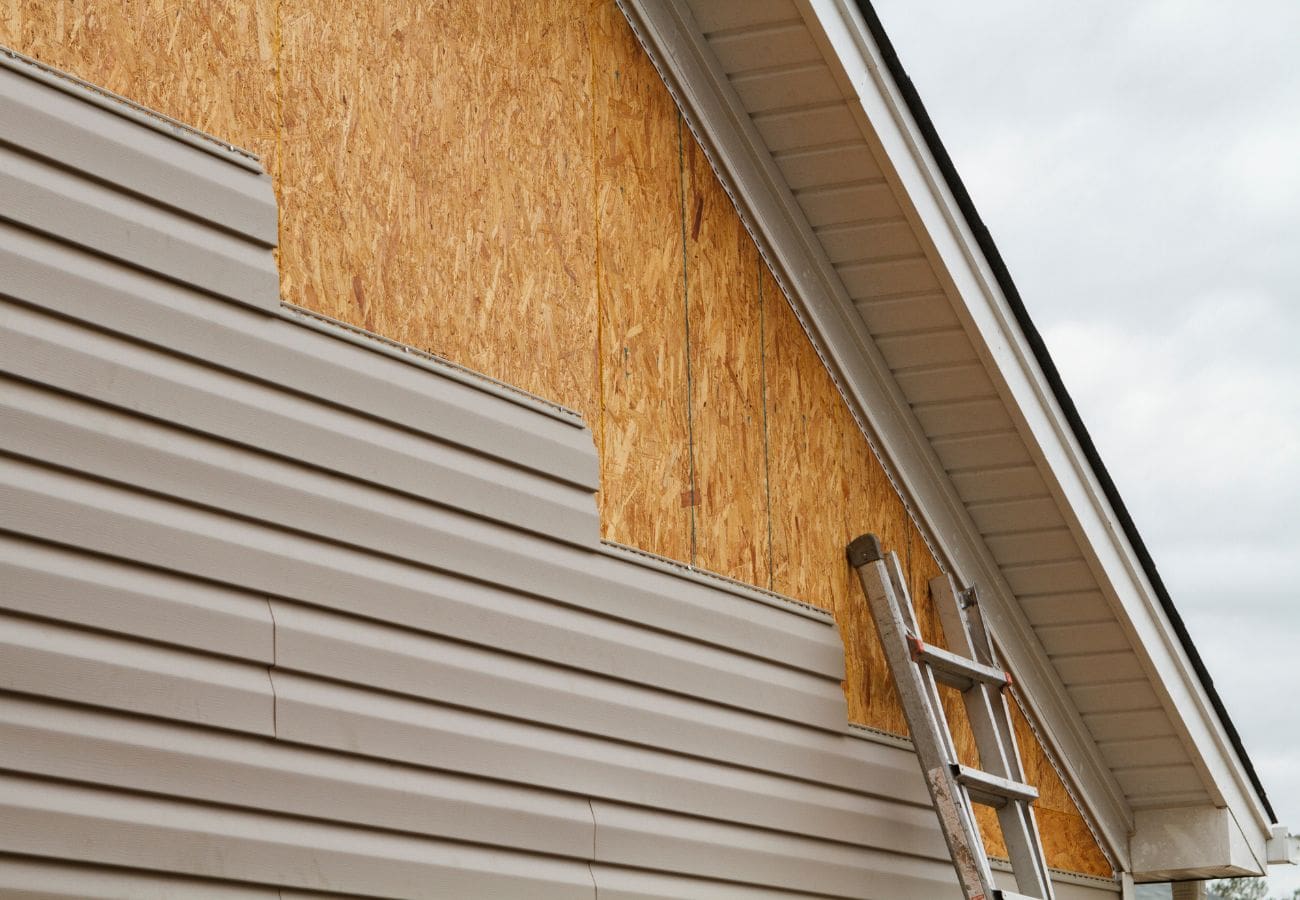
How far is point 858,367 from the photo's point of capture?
21.6 ft

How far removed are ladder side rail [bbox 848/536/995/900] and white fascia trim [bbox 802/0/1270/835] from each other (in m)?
0.86

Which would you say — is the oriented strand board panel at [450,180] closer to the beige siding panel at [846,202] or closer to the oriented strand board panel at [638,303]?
the oriented strand board panel at [638,303]

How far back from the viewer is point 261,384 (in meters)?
4.01

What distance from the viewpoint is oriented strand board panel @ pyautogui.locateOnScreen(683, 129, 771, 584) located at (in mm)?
5688

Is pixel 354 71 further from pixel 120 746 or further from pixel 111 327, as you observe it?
pixel 120 746

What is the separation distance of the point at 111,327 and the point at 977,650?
422cm

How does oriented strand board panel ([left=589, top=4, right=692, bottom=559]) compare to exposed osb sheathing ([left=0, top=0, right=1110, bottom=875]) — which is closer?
exposed osb sheathing ([left=0, top=0, right=1110, bottom=875])

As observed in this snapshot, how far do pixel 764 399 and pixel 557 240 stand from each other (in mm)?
1244

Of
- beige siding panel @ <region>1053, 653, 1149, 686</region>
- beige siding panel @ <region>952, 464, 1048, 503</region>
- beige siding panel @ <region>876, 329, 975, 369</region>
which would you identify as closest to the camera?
beige siding panel @ <region>876, 329, 975, 369</region>

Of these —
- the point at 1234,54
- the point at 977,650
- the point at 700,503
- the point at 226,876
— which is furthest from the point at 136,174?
the point at 1234,54

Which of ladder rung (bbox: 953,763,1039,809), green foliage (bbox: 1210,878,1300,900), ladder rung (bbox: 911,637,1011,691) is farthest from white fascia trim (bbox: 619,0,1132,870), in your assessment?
green foliage (bbox: 1210,878,1300,900)

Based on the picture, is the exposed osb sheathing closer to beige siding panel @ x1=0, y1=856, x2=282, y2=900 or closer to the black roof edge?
the black roof edge

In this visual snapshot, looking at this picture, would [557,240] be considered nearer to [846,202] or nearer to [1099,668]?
[846,202]

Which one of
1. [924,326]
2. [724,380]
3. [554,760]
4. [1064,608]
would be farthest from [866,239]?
[554,760]
